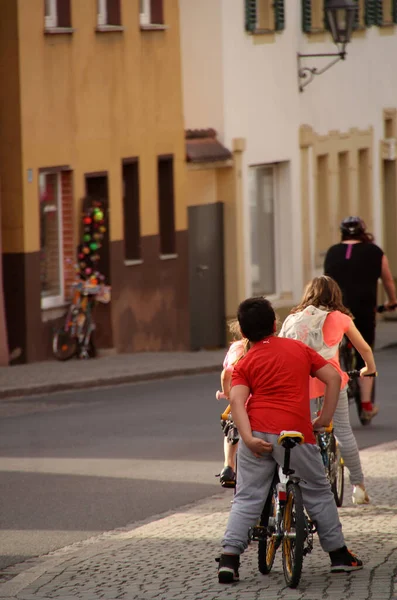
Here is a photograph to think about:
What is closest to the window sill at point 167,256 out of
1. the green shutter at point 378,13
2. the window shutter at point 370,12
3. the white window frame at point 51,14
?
the white window frame at point 51,14

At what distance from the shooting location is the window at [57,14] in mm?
23438

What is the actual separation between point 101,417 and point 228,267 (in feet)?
40.9

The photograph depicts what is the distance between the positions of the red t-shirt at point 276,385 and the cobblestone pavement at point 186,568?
2.40 feet

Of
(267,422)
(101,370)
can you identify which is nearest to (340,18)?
(101,370)

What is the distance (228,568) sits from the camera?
8047 millimetres

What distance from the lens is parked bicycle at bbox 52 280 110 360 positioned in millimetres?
23406

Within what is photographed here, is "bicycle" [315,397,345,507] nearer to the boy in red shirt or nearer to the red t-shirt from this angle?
the boy in red shirt

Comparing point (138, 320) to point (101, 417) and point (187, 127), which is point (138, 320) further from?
point (101, 417)

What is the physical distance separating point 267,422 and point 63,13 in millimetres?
16353

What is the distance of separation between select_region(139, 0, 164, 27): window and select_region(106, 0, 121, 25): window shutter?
108 centimetres

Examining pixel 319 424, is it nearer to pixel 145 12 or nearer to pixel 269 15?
pixel 145 12

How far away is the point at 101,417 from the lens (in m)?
16.6

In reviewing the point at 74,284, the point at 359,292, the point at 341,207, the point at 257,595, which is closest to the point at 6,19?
the point at 74,284

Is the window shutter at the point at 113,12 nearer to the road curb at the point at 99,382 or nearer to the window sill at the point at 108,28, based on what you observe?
the window sill at the point at 108,28
